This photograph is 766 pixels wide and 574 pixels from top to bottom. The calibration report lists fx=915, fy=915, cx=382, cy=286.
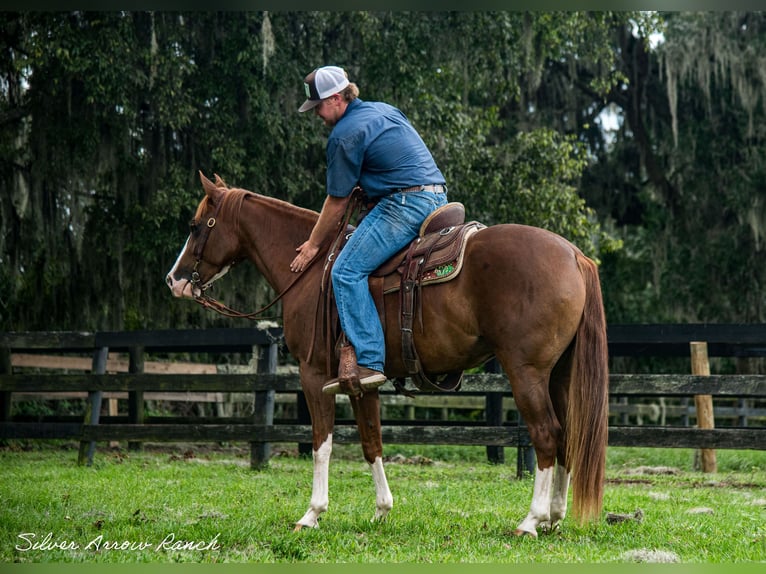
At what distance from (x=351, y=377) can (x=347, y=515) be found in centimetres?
113

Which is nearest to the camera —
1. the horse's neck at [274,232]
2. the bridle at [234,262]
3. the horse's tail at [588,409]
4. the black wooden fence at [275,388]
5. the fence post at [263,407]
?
the horse's tail at [588,409]

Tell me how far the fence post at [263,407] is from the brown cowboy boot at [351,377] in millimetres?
3968

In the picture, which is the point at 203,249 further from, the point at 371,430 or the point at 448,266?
the point at 448,266

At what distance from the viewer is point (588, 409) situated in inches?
200

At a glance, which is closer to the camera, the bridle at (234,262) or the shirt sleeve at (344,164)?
the shirt sleeve at (344,164)

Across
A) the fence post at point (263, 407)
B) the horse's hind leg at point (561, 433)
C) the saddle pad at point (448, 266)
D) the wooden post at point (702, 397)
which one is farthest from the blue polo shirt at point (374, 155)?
the wooden post at point (702, 397)

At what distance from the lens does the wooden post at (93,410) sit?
969 cm

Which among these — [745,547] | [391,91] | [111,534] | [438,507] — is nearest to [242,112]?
[391,91]

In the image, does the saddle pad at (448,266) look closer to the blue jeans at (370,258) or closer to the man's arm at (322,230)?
the blue jeans at (370,258)

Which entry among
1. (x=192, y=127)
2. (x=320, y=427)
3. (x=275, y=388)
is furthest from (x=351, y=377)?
(x=192, y=127)

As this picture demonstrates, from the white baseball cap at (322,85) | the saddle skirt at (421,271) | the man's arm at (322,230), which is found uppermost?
the white baseball cap at (322,85)

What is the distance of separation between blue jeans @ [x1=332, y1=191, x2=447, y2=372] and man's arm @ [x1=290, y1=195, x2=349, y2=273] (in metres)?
0.21

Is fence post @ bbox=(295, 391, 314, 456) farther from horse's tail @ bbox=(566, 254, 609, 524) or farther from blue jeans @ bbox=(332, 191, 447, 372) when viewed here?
horse's tail @ bbox=(566, 254, 609, 524)

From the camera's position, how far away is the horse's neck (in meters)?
6.14
